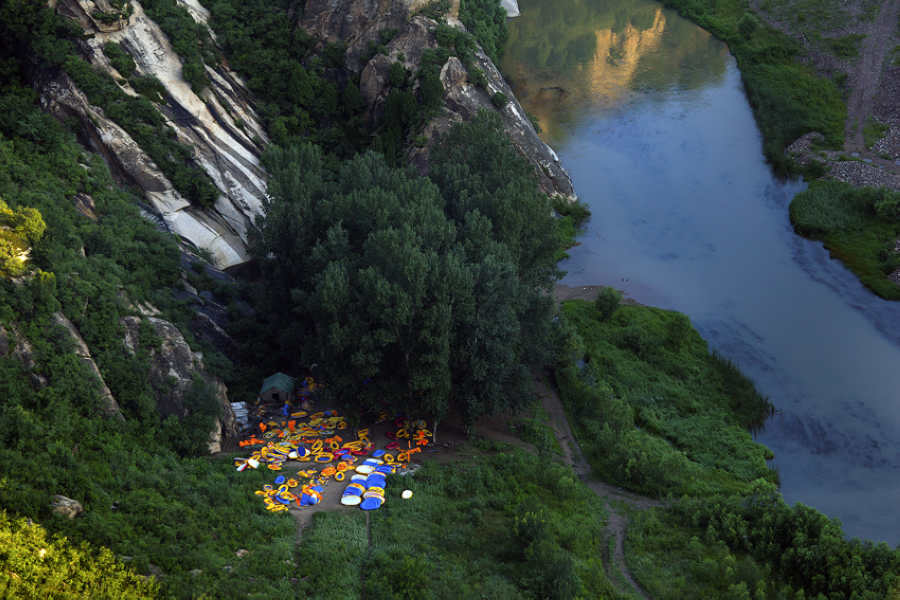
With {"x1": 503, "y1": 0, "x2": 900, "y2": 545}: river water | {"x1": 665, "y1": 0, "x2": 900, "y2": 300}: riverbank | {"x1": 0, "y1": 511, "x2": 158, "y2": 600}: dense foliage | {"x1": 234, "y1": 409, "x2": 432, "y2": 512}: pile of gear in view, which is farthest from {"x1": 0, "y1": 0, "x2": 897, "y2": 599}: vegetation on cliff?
{"x1": 665, "y1": 0, "x2": 900, "y2": 300}: riverbank

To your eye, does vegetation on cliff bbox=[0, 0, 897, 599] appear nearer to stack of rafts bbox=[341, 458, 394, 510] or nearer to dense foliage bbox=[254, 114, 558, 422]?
dense foliage bbox=[254, 114, 558, 422]

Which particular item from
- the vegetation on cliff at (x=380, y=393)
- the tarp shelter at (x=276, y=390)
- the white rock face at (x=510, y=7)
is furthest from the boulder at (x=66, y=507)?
the white rock face at (x=510, y=7)

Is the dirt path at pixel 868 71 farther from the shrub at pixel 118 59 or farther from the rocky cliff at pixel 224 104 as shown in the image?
the shrub at pixel 118 59

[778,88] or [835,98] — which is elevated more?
[778,88]

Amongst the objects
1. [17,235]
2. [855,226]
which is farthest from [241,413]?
[855,226]

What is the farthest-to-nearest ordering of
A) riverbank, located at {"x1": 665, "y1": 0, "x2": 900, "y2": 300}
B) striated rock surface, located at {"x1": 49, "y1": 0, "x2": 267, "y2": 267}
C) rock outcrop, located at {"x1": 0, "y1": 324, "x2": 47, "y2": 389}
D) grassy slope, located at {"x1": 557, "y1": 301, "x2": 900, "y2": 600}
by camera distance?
riverbank, located at {"x1": 665, "y1": 0, "x2": 900, "y2": 300} < striated rock surface, located at {"x1": 49, "y1": 0, "x2": 267, "y2": 267} < grassy slope, located at {"x1": 557, "y1": 301, "x2": 900, "y2": 600} < rock outcrop, located at {"x1": 0, "y1": 324, "x2": 47, "y2": 389}

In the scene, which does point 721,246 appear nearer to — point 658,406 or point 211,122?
point 658,406
